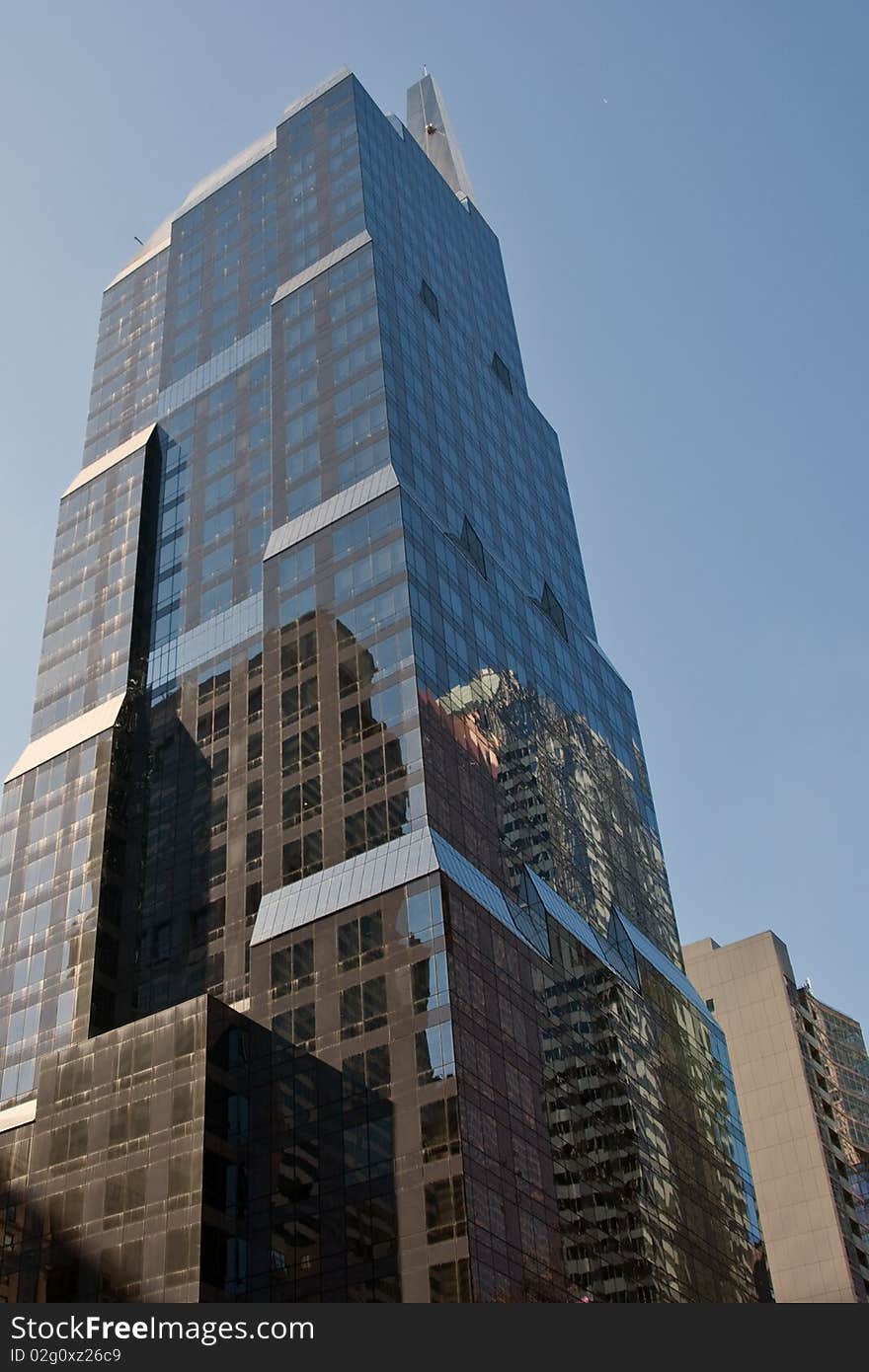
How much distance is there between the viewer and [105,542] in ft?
470

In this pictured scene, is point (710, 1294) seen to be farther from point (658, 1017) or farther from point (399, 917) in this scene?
point (399, 917)

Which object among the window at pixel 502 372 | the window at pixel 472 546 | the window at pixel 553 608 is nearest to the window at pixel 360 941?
the window at pixel 472 546

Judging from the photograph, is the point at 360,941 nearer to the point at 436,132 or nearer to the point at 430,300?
the point at 430,300

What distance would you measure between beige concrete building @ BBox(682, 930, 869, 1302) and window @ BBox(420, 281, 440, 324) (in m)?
82.2

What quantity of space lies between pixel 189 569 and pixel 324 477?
17.5 m

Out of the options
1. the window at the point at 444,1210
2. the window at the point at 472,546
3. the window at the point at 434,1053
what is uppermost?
the window at the point at 472,546

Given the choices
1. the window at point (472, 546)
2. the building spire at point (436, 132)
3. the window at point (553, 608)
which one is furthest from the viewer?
the building spire at point (436, 132)

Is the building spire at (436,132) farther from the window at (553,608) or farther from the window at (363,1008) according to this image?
the window at (363,1008)

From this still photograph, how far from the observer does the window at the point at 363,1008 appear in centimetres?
9000

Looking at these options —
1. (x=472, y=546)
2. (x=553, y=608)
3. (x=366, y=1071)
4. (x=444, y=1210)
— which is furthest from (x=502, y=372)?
(x=444, y=1210)

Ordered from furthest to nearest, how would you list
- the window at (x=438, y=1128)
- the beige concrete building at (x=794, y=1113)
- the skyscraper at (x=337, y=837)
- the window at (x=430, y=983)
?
1. the beige concrete building at (x=794, y=1113)
2. the window at (x=430, y=983)
3. the skyscraper at (x=337, y=837)
4. the window at (x=438, y=1128)

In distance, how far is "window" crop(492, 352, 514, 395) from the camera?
159 m

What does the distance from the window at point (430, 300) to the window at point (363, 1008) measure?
3007 inches

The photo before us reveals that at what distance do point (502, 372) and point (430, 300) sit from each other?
16.2 metres
